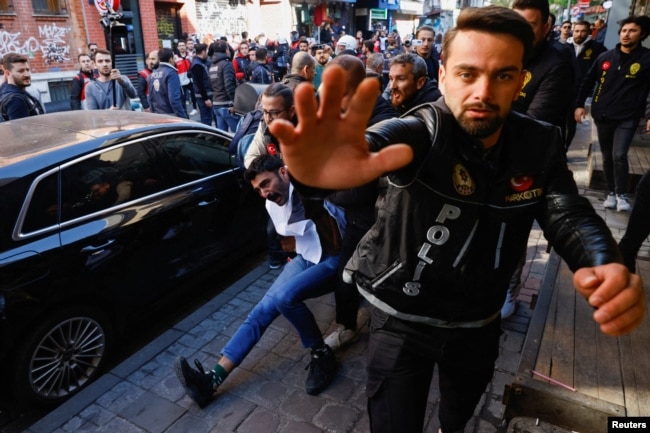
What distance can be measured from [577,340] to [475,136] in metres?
1.92

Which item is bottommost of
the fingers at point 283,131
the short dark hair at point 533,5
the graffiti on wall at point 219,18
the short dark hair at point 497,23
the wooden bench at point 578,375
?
the wooden bench at point 578,375

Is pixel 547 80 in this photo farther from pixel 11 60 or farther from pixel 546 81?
pixel 11 60

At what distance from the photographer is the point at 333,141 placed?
1187 millimetres

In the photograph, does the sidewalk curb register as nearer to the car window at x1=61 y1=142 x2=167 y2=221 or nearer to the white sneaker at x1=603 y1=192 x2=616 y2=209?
the car window at x1=61 y1=142 x2=167 y2=221

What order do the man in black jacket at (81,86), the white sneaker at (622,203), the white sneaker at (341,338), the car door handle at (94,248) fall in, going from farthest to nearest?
the man in black jacket at (81,86)
the white sneaker at (622,203)
the white sneaker at (341,338)
the car door handle at (94,248)

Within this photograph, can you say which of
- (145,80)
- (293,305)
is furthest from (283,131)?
(145,80)

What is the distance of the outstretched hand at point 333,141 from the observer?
110 centimetres

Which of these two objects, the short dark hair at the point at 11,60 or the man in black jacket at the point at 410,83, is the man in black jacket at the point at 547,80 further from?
the short dark hair at the point at 11,60

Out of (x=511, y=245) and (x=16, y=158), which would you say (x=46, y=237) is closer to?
(x=16, y=158)

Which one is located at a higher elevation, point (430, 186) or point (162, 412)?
point (430, 186)

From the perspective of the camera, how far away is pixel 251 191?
4.83 m

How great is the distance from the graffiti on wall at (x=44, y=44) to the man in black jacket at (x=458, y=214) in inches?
586

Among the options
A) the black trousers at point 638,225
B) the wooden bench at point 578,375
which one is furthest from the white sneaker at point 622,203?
the wooden bench at point 578,375

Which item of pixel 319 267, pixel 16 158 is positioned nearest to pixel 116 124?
pixel 16 158
